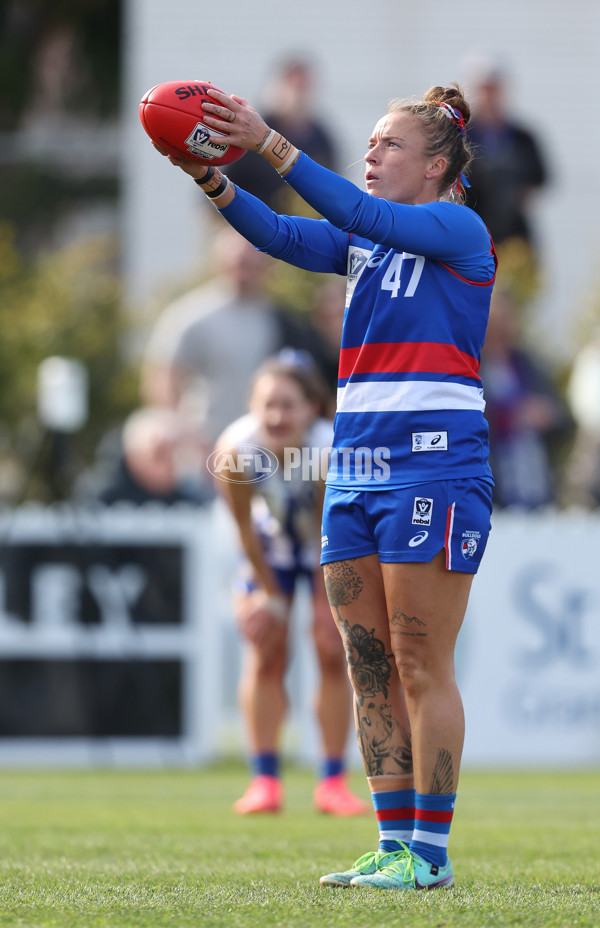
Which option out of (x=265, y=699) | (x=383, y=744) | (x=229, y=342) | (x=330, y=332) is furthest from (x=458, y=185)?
(x=330, y=332)

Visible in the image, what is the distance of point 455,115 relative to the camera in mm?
3902

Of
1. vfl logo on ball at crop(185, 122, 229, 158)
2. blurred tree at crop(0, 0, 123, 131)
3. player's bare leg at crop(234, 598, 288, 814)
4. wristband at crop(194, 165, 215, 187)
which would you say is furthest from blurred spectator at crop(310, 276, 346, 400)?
blurred tree at crop(0, 0, 123, 131)

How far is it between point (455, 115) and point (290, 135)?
7557 mm

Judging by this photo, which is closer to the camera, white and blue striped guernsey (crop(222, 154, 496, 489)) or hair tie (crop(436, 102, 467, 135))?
white and blue striped guernsey (crop(222, 154, 496, 489))

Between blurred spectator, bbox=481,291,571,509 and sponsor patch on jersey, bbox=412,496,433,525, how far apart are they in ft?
18.7

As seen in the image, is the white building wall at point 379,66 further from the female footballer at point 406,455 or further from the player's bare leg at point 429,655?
the player's bare leg at point 429,655

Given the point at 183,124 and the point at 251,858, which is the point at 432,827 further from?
the point at 183,124

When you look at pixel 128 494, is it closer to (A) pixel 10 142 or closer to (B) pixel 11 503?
(B) pixel 11 503

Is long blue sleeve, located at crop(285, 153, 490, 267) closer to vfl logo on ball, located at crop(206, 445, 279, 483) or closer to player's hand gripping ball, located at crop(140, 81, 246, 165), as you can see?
player's hand gripping ball, located at crop(140, 81, 246, 165)

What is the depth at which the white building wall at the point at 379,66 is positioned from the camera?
18953 mm

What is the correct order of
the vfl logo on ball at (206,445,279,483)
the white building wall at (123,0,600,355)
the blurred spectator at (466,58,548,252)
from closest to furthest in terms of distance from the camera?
the vfl logo on ball at (206,445,279,483), the blurred spectator at (466,58,548,252), the white building wall at (123,0,600,355)

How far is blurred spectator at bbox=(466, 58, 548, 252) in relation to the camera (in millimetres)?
11523

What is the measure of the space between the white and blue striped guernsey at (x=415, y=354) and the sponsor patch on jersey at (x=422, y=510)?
0.06 m

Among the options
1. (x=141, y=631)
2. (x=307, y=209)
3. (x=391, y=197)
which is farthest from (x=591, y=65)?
(x=391, y=197)
